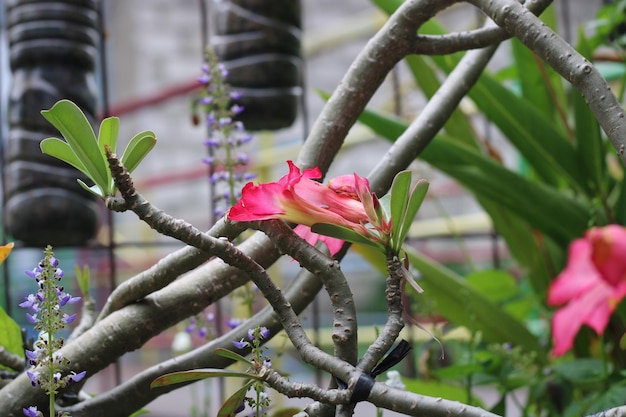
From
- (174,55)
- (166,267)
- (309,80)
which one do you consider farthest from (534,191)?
(174,55)

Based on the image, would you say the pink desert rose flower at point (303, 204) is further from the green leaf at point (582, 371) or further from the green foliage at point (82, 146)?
the green leaf at point (582, 371)

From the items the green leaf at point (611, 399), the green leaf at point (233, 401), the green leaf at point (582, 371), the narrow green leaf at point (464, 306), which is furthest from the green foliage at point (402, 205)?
the narrow green leaf at point (464, 306)

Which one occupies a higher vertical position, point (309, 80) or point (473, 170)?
point (309, 80)

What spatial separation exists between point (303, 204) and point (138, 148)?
8cm

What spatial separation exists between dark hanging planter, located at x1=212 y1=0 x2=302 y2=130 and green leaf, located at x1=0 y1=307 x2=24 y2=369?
519 mm

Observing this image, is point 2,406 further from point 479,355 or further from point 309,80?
point 309,80

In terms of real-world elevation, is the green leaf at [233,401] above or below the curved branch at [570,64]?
below

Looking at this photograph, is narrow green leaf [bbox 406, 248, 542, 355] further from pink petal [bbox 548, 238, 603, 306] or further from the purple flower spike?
pink petal [bbox 548, 238, 603, 306]

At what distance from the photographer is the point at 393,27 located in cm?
52

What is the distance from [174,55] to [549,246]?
248 inches

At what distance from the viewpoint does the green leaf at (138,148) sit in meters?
0.35

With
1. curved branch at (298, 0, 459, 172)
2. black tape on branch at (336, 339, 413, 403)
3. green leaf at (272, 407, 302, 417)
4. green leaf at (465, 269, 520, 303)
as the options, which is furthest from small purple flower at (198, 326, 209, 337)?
green leaf at (465, 269, 520, 303)

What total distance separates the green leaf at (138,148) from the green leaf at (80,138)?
0.04 feet

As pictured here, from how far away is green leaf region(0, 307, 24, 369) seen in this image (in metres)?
0.54
